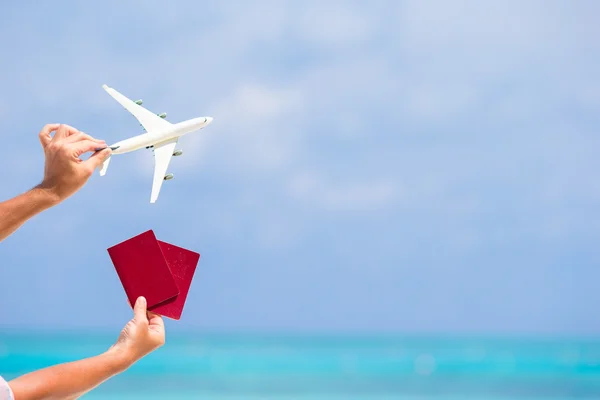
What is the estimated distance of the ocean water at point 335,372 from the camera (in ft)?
69.7

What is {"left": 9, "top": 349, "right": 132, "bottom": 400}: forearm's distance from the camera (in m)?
1.05

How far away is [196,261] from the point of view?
1.37m

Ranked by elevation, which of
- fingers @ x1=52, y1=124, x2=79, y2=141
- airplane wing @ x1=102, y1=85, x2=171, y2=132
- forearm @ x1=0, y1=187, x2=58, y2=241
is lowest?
forearm @ x1=0, y1=187, x2=58, y2=241

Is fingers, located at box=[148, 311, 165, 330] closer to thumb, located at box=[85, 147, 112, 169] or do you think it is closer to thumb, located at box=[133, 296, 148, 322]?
thumb, located at box=[133, 296, 148, 322]

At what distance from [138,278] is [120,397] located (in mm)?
18148

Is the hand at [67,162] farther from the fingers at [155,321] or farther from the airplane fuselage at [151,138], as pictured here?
the airplane fuselage at [151,138]

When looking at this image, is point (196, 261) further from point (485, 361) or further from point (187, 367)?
point (485, 361)

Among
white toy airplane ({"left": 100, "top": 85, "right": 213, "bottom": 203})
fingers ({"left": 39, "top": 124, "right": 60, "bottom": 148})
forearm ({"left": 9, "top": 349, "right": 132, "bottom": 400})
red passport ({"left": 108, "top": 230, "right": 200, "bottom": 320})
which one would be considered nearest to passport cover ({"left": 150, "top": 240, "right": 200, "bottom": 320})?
red passport ({"left": 108, "top": 230, "right": 200, "bottom": 320})

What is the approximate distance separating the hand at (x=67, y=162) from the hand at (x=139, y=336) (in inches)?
8.7

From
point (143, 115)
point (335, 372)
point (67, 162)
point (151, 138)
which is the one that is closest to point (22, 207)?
point (67, 162)

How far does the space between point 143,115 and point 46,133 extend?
3.64 meters

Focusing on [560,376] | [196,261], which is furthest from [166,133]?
[560,376]

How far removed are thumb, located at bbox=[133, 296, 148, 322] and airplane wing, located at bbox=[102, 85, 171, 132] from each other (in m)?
3.34

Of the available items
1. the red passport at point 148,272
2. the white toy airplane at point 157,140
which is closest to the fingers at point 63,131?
the red passport at point 148,272
